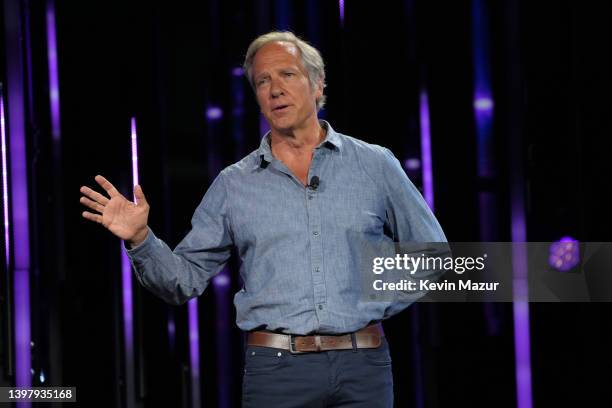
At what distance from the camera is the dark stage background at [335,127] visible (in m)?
2.64

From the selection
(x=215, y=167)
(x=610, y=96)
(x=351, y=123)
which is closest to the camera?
(x=610, y=96)

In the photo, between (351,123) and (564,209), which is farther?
(351,123)

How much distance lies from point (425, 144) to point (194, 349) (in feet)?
3.71

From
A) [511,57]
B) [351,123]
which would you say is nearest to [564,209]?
[511,57]

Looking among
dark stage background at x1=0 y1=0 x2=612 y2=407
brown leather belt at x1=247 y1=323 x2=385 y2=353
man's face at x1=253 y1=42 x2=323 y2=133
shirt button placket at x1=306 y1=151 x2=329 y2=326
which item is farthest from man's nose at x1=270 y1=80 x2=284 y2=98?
dark stage background at x1=0 y1=0 x2=612 y2=407

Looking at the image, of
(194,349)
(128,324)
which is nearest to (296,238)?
(194,349)

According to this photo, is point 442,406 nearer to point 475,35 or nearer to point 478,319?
point 478,319

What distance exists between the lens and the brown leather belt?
74.2 inches

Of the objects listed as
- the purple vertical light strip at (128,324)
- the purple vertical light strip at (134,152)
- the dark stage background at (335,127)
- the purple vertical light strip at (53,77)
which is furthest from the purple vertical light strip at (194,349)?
the purple vertical light strip at (53,77)

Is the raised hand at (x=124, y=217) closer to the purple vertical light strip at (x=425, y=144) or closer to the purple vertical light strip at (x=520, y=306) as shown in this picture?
the purple vertical light strip at (x=425, y=144)

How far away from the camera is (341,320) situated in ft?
6.23

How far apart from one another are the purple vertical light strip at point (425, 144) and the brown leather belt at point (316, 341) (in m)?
0.91

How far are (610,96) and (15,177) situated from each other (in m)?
2.17

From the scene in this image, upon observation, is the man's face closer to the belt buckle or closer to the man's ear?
the man's ear
